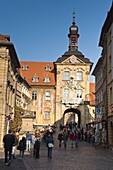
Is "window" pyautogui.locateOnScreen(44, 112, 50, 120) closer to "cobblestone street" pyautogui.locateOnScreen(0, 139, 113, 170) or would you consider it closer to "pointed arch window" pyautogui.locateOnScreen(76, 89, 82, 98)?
"pointed arch window" pyautogui.locateOnScreen(76, 89, 82, 98)

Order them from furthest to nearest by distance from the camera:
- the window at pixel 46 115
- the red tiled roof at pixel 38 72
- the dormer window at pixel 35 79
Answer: the dormer window at pixel 35 79
the red tiled roof at pixel 38 72
the window at pixel 46 115

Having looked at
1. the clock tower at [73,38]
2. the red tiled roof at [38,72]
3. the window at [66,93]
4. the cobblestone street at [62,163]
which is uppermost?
the clock tower at [73,38]

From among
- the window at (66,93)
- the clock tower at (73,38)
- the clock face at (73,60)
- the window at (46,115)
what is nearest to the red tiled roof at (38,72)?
the window at (66,93)

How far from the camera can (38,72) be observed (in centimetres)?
5600

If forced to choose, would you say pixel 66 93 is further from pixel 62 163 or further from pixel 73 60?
pixel 62 163

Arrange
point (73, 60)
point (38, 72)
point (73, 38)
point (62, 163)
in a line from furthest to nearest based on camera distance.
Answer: point (38, 72)
point (73, 38)
point (73, 60)
point (62, 163)

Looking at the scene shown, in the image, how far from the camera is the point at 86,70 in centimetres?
5119

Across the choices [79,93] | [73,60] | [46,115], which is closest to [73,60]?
[73,60]

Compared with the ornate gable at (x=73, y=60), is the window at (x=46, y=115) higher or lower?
lower

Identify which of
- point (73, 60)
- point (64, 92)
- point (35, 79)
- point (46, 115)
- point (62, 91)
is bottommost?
point (46, 115)

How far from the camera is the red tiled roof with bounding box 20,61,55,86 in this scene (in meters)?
53.4

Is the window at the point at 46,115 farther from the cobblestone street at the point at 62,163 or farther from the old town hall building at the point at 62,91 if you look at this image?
the cobblestone street at the point at 62,163

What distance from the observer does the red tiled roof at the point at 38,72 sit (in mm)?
53431

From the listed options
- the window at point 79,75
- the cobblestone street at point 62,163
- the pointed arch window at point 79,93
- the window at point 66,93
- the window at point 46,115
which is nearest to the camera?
the cobblestone street at point 62,163
